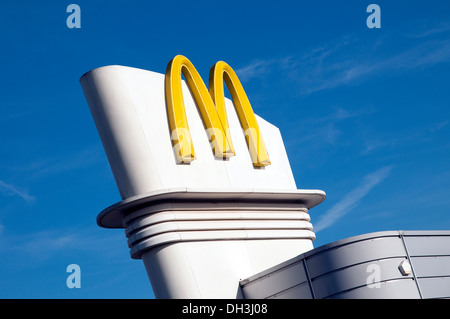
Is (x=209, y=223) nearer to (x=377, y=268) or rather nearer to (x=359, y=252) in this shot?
(x=359, y=252)

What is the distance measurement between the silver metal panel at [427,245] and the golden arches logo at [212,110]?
4.76 m

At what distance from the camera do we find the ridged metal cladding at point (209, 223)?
15461 mm

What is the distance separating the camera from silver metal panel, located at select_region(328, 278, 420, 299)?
1412cm

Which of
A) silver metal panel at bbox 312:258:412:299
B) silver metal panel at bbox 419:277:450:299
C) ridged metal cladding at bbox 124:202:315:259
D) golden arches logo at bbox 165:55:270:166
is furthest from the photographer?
golden arches logo at bbox 165:55:270:166

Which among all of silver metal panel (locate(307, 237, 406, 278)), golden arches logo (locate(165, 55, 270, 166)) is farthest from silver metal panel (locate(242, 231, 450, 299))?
golden arches logo (locate(165, 55, 270, 166))

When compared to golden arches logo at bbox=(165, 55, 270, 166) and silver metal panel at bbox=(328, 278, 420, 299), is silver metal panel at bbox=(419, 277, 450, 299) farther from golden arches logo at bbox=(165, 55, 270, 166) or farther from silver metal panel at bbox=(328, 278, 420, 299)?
golden arches logo at bbox=(165, 55, 270, 166)

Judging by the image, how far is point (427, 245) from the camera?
15148 mm

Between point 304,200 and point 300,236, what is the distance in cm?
97

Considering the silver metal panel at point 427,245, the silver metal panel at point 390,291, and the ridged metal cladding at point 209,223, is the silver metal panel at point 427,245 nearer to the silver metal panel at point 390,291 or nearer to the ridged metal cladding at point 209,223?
the silver metal panel at point 390,291

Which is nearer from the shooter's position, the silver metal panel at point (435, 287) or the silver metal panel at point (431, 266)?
the silver metal panel at point (435, 287)

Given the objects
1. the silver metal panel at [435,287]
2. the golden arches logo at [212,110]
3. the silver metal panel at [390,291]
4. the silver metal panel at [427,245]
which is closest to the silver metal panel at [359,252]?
the silver metal panel at [427,245]

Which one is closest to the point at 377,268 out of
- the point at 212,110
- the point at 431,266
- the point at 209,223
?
the point at 431,266

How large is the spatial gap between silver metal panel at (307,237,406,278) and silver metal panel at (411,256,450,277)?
1.43 feet
